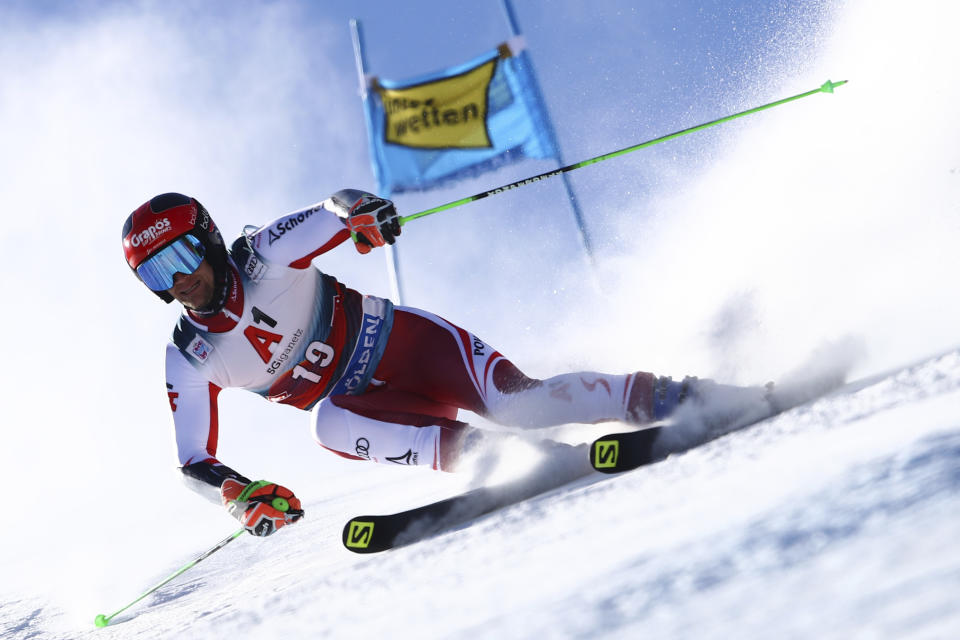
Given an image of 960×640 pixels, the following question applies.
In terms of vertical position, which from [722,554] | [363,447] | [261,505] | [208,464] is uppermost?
[208,464]

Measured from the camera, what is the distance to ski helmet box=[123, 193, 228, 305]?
291 cm

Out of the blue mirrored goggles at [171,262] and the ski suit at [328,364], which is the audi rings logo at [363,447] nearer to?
the ski suit at [328,364]

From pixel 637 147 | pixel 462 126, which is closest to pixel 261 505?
pixel 637 147

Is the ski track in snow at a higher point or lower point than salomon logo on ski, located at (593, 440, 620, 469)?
lower

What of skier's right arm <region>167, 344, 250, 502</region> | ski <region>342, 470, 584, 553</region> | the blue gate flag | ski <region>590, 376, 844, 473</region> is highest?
the blue gate flag

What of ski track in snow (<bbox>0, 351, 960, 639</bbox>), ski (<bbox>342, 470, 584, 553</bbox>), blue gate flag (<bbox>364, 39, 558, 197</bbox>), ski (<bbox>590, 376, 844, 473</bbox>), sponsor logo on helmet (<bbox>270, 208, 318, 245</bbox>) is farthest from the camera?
blue gate flag (<bbox>364, 39, 558, 197</bbox>)

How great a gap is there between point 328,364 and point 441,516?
1.02 metres

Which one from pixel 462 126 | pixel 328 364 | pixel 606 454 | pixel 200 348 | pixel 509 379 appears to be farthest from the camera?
pixel 462 126

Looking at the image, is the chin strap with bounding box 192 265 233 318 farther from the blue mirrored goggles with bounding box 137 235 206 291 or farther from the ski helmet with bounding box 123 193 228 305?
the blue mirrored goggles with bounding box 137 235 206 291

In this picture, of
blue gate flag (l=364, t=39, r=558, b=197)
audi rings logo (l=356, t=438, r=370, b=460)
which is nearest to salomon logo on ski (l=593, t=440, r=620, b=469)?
audi rings logo (l=356, t=438, r=370, b=460)

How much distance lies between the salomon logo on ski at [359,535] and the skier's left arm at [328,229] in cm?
105

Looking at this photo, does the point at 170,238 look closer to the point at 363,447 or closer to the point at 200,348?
the point at 200,348

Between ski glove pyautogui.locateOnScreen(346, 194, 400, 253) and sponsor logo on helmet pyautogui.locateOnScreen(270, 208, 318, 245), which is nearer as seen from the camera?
ski glove pyautogui.locateOnScreen(346, 194, 400, 253)

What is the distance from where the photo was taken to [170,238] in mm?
2912
